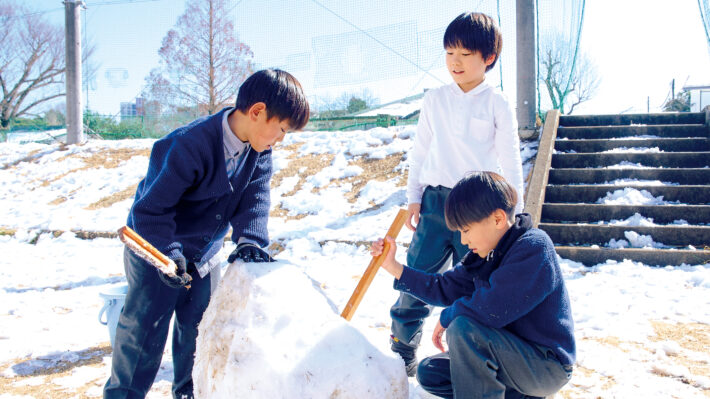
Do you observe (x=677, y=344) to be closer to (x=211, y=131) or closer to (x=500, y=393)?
(x=500, y=393)

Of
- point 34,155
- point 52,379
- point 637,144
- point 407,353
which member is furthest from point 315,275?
point 34,155

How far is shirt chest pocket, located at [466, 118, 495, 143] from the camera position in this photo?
94.8 inches

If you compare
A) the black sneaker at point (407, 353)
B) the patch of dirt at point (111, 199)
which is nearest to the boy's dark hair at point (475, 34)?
the black sneaker at point (407, 353)

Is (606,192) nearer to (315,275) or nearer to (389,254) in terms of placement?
(315,275)

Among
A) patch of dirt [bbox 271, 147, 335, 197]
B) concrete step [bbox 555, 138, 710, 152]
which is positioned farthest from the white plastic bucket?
concrete step [bbox 555, 138, 710, 152]

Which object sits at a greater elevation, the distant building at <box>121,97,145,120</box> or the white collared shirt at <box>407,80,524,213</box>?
the distant building at <box>121,97,145,120</box>

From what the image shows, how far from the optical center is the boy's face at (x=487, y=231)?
1.74 metres

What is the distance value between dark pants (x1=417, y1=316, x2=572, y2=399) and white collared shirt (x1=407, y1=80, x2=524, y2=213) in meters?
0.85

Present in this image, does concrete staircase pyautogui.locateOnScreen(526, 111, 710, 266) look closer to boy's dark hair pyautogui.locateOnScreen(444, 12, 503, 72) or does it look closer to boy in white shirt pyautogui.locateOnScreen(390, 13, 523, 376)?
boy in white shirt pyautogui.locateOnScreen(390, 13, 523, 376)

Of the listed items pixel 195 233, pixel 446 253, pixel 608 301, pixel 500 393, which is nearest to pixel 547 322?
pixel 500 393

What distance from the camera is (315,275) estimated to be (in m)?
4.26

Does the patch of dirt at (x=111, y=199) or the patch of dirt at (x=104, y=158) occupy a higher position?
the patch of dirt at (x=104, y=158)

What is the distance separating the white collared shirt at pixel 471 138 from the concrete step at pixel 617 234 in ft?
9.15

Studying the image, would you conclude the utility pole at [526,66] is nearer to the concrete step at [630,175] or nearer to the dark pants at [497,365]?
the concrete step at [630,175]
